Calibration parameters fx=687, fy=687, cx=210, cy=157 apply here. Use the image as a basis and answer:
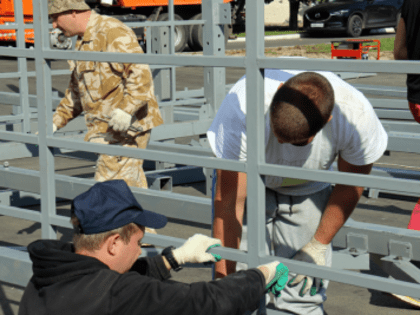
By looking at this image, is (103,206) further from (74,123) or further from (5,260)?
(74,123)

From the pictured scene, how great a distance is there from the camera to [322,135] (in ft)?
9.57

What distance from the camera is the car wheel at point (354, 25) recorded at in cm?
2289

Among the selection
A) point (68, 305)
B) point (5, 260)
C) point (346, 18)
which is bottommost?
point (5, 260)

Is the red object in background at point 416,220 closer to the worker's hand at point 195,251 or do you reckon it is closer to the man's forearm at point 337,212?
the man's forearm at point 337,212

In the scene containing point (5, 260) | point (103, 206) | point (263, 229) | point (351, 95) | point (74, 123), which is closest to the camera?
point (103, 206)

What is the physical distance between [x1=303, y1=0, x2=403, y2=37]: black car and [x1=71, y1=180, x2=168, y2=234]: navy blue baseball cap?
21.4 meters

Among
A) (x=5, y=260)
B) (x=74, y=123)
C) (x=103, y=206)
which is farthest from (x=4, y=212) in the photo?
(x=74, y=123)

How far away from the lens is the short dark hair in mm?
2627

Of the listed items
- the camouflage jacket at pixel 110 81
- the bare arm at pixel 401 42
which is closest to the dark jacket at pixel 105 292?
the camouflage jacket at pixel 110 81

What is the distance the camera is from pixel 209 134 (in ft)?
10.0

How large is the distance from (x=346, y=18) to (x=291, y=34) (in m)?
4.04

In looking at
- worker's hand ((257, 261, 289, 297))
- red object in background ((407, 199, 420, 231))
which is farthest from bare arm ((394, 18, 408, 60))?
worker's hand ((257, 261, 289, 297))

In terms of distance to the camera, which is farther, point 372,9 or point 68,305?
point 372,9

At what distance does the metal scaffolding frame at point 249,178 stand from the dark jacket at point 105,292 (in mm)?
430
